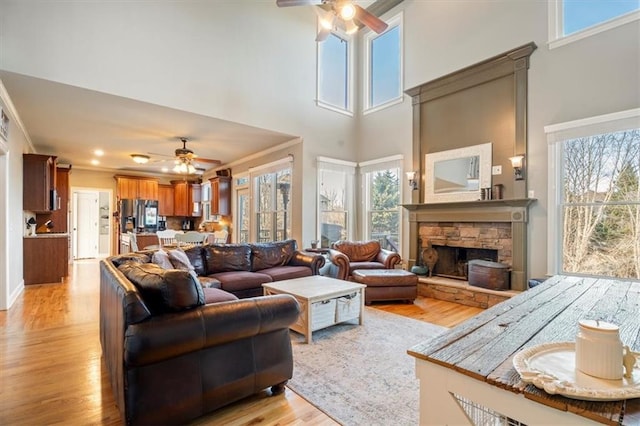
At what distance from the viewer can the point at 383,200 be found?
650 centimetres

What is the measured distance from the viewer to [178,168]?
6.00 m

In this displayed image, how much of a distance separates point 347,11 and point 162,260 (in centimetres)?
330

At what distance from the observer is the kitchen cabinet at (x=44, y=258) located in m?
5.64

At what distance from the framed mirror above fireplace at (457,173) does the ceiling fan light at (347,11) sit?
286 centimetres

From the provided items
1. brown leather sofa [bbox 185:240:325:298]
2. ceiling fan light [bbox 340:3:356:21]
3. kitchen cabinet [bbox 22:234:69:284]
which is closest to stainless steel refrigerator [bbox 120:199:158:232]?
kitchen cabinet [bbox 22:234:69:284]

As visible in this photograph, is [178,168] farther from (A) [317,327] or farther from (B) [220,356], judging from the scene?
(B) [220,356]

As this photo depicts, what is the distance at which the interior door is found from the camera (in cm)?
978

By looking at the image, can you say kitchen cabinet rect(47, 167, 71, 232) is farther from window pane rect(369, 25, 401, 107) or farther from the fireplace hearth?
the fireplace hearth

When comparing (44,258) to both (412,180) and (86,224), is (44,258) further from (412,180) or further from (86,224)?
(412,180)

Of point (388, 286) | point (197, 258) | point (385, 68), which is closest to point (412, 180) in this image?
point (388, 286)

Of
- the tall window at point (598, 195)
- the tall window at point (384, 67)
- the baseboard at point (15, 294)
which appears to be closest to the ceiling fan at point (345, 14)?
the tall window at point (384, 67)

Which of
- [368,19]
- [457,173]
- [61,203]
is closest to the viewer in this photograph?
[368,19]

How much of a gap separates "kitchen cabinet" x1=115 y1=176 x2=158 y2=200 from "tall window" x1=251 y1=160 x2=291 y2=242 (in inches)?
158

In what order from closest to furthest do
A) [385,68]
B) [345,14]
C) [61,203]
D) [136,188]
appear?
[345,14] → [385,68] → [61,203] → [136,188]
